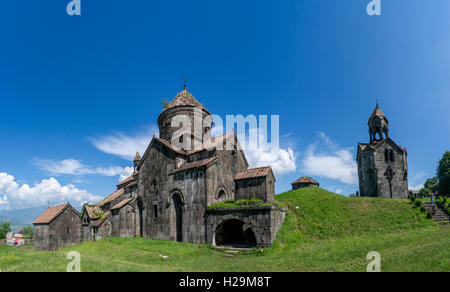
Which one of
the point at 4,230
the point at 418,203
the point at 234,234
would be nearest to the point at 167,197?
the point at 234,234

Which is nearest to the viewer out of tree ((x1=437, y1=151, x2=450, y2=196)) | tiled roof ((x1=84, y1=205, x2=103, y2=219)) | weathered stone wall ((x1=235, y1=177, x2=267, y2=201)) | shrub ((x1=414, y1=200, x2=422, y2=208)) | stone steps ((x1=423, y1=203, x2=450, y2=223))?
stone steps ((x1=423, y1=203, x2=450, y2=223))

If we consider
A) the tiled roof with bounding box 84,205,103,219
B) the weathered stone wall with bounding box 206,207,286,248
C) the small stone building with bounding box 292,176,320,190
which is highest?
the small stone building with bounding box 292,176,320,190

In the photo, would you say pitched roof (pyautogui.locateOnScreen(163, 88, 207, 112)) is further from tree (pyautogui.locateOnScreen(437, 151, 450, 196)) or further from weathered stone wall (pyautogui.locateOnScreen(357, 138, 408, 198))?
tree (pyautogui.locateOnScreen(437, 151, 450, 196))

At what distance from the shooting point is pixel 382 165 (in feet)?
86.5

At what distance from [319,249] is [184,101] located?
1917 centimetres

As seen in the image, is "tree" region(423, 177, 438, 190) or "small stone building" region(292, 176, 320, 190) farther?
"tree" region(423, 177, 438, 190)

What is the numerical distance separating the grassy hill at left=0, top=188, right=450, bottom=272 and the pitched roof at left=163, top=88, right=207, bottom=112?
14094 mm

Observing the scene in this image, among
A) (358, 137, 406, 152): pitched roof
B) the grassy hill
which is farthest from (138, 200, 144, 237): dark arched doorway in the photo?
(358, 137, 406, 152): pitched roof

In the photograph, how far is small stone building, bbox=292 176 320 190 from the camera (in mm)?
37844

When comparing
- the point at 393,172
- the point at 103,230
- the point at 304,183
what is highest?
the point at 393,172

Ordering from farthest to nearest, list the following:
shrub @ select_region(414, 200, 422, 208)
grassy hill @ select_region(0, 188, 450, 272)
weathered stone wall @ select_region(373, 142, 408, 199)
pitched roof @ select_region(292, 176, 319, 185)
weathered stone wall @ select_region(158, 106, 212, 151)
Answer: pitched roof @ select_region(292, 176, 319, 185), weathered stone wall @ select_region(373, 142, 408, 199), weathered stone wall @ select_region(158, 106, 212, 151), shrub @ select_region(414, 200, 422, 208), grassy hill @ select_region(0, 188, 450, 272)

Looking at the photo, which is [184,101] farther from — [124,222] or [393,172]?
[393,172]
